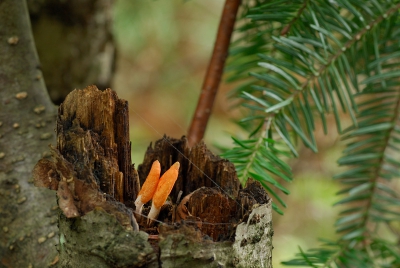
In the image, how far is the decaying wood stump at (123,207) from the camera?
1.70 ft

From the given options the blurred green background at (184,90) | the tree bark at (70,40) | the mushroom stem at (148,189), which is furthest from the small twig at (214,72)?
the blurred green background at (184,90)

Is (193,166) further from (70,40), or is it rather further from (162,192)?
(70,40)

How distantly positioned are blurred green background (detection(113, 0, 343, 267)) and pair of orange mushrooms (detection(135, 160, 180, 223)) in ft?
3.93

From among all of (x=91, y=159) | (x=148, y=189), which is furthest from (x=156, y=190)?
(x=91, y=159)

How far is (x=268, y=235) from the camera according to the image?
1.98 feet

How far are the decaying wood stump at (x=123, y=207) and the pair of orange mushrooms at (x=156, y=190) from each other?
2 cm

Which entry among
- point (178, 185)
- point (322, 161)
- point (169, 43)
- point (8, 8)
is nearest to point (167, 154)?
point (178, 185)

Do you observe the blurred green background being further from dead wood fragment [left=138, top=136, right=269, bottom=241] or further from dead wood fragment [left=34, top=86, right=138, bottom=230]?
dead wood fragment [left=34, top=86, right=138, bottom=230]

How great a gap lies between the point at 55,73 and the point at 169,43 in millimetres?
1406

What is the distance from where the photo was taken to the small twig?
1.01 metres

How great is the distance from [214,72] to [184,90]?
1857 mm

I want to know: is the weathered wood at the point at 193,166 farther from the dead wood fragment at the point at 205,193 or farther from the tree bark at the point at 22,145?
the tree bark at the point at 22,145

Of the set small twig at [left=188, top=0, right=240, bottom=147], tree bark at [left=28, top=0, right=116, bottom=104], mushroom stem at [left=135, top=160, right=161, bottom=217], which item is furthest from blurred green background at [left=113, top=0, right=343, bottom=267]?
mushroom stem at [left=135, top=160, right=161, bottom=217]

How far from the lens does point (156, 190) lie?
68 centimetres
